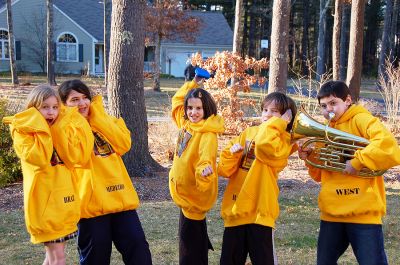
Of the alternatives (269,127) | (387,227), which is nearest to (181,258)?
(269,127)

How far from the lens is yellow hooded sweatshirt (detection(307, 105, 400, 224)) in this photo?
3336 millimetres

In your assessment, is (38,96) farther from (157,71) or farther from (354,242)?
(157,71)

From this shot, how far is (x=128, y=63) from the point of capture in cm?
768

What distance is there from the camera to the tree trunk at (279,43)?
9125mm

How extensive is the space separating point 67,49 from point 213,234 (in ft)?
106

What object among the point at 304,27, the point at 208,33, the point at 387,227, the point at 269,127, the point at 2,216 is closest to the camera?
the point at 269,127

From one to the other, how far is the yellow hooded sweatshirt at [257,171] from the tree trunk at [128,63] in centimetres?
423

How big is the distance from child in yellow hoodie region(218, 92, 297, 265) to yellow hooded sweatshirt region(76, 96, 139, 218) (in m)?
0.72

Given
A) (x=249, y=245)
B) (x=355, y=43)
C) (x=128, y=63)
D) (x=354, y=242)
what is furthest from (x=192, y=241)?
(x=355, y=43)

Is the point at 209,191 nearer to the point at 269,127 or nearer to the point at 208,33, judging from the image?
the point at 269,127

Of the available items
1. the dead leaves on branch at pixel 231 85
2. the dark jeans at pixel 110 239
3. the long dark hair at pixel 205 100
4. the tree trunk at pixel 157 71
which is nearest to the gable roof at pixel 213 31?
the tree trunk at pixel 157 71

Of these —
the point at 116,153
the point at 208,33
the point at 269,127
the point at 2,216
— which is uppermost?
the point at 208,33

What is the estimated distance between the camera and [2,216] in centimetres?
643

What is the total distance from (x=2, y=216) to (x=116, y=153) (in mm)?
3325
